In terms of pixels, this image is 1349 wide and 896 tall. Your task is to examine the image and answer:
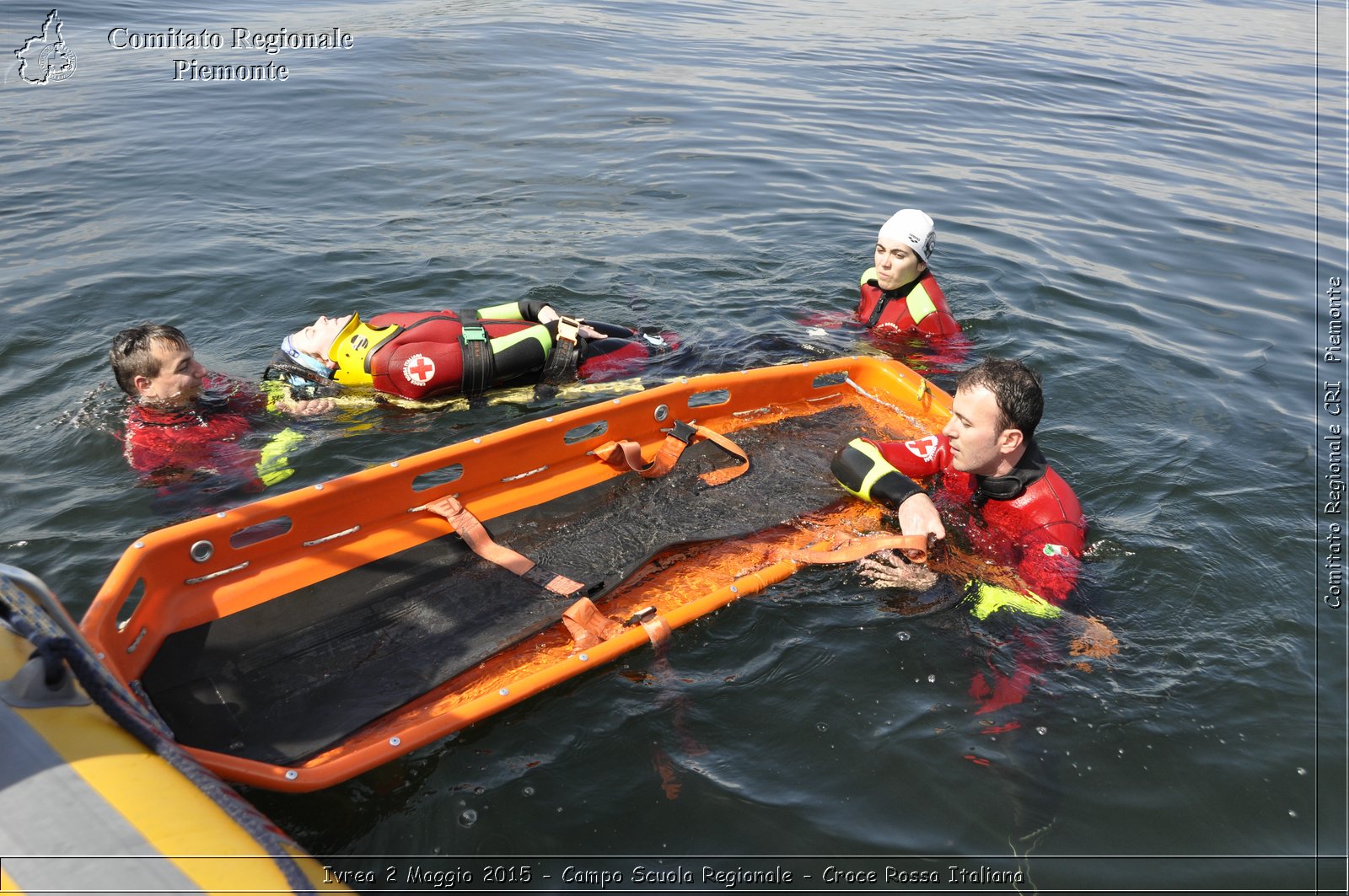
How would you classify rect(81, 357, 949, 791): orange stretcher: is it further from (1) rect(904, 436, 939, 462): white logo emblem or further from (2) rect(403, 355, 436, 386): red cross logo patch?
(2) rect(403, 355, 436, 386): red cross logo patch

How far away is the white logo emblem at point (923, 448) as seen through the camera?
15.3 ft

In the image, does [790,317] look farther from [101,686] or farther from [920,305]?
[101,686]

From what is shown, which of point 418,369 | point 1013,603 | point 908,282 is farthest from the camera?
point 908,282

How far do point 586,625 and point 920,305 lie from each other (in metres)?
3.93

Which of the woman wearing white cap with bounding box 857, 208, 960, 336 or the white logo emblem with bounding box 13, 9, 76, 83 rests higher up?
the white logo emblem with bounding box 13, 9, 76, 83

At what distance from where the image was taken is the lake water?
10.7ft

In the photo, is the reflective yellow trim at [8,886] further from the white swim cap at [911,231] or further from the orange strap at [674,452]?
the white swim cap at [911,231]

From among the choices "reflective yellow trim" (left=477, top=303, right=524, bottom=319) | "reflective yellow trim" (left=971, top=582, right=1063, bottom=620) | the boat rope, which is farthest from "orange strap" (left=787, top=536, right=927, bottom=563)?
"reflective yellow trim" (left=477, top=303, right=524, bottom=319)

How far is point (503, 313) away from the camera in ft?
19.7

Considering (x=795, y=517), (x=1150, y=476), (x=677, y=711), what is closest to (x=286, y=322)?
(x=795, y=517)

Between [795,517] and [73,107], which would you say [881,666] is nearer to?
[795,517]

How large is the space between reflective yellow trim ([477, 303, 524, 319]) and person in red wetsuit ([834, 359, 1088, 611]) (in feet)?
8.12

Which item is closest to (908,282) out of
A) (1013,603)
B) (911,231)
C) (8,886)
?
A: (911,231)

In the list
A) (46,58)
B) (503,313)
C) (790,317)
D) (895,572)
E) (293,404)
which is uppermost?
(46,58)
